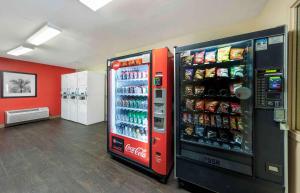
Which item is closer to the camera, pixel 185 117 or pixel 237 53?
pixel 237 53

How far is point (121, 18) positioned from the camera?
2254 millimetres

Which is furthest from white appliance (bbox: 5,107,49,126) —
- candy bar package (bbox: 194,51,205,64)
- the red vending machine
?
candy bar package (bbox: 194,51,205,64)

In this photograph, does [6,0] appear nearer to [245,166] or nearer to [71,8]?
[71,8]

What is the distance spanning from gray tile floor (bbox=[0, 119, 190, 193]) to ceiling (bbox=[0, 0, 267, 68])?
2459 millimetres

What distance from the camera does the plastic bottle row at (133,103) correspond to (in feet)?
7.35

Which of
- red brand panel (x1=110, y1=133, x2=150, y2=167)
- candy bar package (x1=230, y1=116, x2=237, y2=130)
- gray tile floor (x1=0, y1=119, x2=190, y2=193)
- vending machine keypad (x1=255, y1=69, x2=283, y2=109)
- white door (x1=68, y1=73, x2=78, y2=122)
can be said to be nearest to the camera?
vending machine keypad (x1=255, y1=69, x2=283, y2=109)

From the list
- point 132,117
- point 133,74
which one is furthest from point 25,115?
point 133,74

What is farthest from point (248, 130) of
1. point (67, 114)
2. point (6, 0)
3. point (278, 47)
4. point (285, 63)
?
point (67, 114)

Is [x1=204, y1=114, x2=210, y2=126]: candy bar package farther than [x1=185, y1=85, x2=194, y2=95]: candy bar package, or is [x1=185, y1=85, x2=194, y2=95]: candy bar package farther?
[x1=185, y1=85, x2=194, y2=95]: candy bar package

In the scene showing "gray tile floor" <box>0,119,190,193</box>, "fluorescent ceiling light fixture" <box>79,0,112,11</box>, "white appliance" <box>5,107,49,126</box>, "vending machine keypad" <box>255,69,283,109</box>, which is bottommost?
"gray tile floor" <box>0,119,190,193</box>

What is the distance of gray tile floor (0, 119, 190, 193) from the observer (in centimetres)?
182

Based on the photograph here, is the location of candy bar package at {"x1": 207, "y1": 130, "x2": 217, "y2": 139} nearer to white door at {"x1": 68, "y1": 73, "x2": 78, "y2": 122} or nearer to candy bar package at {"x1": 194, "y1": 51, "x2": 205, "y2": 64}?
candy bar package at {"x1": 194, "y1": 51, "x2": 205, "y2": 64}

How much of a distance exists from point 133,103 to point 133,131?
1.62 feet

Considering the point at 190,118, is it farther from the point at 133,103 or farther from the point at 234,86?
the point at 133,103
